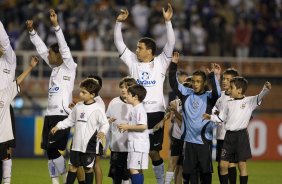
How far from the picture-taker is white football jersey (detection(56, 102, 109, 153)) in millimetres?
13414

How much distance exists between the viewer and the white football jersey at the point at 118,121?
1398 centimetres

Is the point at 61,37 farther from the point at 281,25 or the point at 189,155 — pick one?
the point at 281,25

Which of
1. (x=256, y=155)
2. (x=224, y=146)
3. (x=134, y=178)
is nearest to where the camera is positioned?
(x=134, y=178)

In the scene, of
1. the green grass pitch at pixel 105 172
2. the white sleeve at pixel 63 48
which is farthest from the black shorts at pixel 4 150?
the green grass pitch at pixel 105 172

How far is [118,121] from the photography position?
14.1m

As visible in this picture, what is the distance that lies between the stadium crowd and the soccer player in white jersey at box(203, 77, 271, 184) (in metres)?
10.7

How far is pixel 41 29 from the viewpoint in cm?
2441

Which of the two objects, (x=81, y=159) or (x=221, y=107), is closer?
(x=81, y=159)

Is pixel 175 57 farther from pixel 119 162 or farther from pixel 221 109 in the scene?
pixel 119 162

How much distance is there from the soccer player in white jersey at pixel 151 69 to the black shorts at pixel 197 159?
2.13ft

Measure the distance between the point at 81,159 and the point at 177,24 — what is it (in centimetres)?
1315

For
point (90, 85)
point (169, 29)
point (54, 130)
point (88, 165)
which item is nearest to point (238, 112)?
point (169, 29)

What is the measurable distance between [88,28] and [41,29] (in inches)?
62.7

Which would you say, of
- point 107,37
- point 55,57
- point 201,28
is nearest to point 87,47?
point 107,37
